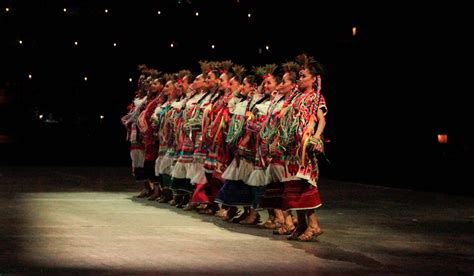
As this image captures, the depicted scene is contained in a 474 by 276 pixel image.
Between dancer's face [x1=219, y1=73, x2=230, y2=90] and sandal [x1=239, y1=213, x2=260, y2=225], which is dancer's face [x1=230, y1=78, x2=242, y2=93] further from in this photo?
sandal [x1=239, y1=213, x2=260, y2=225]

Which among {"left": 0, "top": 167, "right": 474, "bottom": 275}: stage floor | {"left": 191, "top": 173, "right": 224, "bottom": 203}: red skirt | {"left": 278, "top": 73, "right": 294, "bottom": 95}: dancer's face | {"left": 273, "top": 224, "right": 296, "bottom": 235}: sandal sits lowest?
{"left": 0, "top": 167, "right": 474, "bottom": 275}: stage floor

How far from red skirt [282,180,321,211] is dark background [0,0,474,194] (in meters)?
10.1

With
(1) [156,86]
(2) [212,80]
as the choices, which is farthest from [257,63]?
(2) [212,80]

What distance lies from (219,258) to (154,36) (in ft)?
66.7

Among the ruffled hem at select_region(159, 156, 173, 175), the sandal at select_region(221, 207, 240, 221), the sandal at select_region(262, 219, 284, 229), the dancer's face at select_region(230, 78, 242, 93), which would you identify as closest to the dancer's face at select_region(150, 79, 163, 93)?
the ruffled hem at select_region(159, 156, 173, 175)

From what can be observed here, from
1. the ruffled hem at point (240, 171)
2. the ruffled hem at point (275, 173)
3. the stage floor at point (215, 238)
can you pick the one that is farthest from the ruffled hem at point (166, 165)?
the ruffled hem at point (275, 173)

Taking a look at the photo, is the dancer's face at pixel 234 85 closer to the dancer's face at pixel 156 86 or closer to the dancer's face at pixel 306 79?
the dancer's face at pixel 306 79

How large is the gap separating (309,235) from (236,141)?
2571 mm

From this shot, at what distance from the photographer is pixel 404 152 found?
23.6m

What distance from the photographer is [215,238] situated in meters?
12.3

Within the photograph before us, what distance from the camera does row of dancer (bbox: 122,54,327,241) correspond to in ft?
40.2

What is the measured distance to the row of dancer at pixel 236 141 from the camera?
12.3 meters

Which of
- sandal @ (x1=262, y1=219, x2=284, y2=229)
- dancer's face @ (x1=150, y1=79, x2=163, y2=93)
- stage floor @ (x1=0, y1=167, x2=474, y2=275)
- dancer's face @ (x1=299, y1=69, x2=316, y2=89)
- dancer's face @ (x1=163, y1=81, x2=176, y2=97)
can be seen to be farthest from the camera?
dancer's face @ (x1=150, y1=79, x2=163, y2=93)

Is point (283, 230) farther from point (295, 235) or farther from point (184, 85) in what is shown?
point (184, 85)
